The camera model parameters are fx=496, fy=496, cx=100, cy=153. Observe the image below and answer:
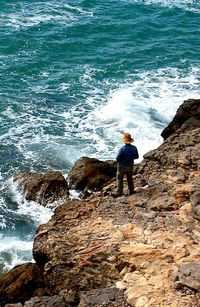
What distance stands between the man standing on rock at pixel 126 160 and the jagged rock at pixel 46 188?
17.5ft

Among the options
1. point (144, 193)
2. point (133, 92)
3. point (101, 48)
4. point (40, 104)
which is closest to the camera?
point (144, 193)

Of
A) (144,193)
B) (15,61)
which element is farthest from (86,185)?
(15,61)

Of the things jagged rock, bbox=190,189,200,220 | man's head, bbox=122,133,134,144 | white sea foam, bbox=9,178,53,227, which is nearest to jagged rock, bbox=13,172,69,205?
white sea foam, bbox=9,178,53,227

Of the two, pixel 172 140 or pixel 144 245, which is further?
pixel 172 140

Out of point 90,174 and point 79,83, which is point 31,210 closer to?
point 90,174

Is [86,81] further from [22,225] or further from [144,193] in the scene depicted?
[144,193]

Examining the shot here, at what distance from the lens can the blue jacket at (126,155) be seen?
13.1 m

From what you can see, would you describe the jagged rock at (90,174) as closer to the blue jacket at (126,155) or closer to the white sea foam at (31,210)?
the white sea foam at (31,210)

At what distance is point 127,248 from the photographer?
36.7 feet

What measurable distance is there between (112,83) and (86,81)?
1571 mm

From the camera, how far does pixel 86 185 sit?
19031 mm

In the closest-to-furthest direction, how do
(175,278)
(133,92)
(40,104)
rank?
(175,278) < (40,104) < (133,92)

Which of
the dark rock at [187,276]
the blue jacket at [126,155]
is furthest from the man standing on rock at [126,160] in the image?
the dark rock at [187,276]

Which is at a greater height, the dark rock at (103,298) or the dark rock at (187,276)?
the dark rock at (187,276)
